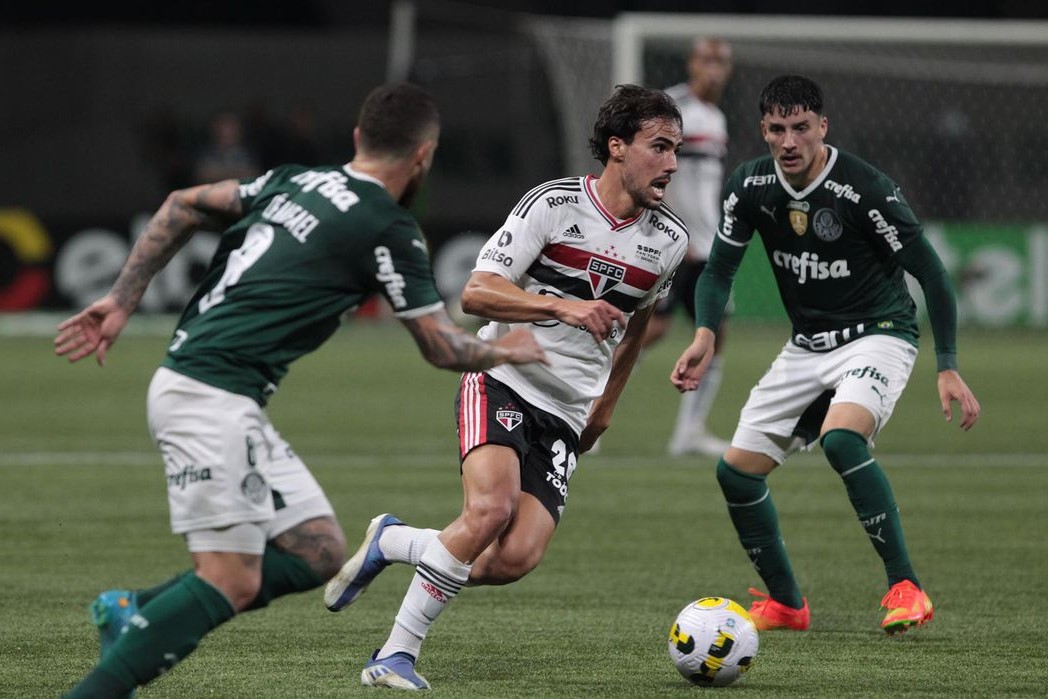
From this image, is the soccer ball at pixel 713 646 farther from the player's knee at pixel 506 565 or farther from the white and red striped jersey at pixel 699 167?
the white and red striped jersey at pixel 699 167

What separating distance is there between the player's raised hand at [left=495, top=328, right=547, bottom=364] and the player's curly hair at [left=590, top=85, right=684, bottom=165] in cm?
141

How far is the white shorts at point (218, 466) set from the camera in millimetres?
4898

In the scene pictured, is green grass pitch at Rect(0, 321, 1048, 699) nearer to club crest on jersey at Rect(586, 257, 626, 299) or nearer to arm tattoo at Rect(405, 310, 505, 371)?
arm tattoo at Rect(405, 310, 505, 371)

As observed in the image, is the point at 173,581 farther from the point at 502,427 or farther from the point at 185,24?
the point at 185,24

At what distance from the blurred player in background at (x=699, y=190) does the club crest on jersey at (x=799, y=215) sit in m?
4.93

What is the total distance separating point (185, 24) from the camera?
28406 millimetres

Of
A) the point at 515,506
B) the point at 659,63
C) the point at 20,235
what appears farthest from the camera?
the point at 20,235

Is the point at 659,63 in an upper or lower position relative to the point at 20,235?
upper

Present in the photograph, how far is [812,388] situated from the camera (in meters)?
7.26

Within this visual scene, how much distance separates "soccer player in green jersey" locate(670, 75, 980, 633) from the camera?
6980 millimetres

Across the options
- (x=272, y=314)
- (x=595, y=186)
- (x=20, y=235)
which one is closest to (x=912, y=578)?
(x=595, y=186)

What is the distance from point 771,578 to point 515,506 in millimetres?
1458

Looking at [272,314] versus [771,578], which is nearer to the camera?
[272,314]

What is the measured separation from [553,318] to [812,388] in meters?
1.65
